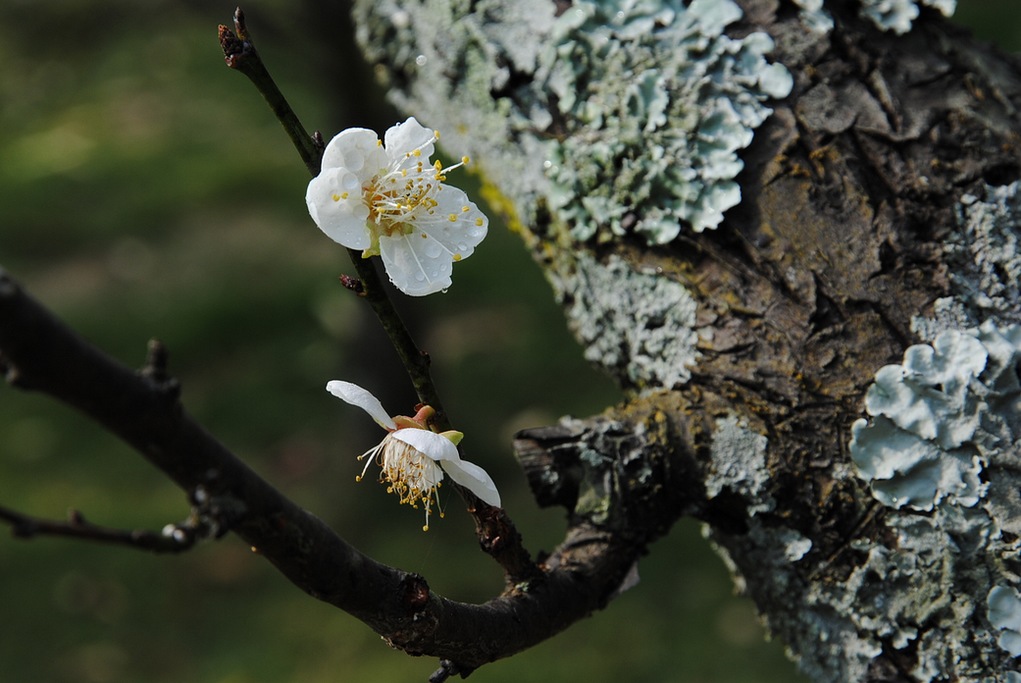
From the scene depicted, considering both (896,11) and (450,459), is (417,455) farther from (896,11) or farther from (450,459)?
(896,11)

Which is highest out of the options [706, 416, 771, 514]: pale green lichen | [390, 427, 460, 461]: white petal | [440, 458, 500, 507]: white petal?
[390, 427, 460, 461]: white petal

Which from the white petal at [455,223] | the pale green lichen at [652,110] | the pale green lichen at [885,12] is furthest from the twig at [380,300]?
the pale green lichen at [885,12]

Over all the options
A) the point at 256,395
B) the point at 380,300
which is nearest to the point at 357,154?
the point at 380,300

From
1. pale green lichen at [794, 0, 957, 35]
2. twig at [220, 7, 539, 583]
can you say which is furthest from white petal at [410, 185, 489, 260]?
pale green lichen at [794, 0, 957, 35]

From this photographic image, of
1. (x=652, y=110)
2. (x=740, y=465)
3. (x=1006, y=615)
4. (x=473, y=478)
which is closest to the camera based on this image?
(x=473, y=478)

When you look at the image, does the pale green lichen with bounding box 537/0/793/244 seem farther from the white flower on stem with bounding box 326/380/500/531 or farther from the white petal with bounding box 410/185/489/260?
the white flower on stem with bounding box 326/380/500/531
